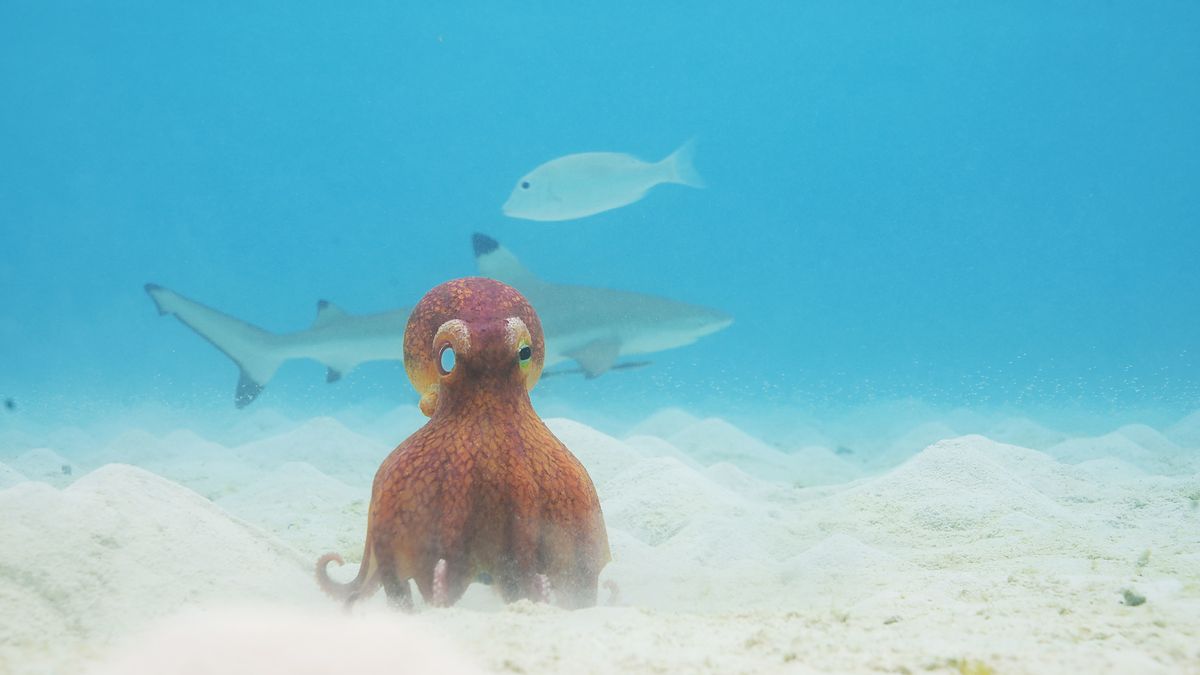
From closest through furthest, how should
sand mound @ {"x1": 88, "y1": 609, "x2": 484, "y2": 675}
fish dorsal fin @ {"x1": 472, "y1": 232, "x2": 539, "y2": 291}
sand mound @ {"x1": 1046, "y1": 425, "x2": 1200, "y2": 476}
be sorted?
sand mound @ {"x1": 88, "y1": 609, "x2": 484, "y2": 675} → sand mound @ {"x1": 1046, "y1": 425, "x2": 1200, "y2": 476} → fish dorsal fin @ {"x1": 472, "y1": 232, "x2": 539, "y2": 291}

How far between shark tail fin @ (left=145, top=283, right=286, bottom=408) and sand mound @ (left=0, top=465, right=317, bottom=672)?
4.06m

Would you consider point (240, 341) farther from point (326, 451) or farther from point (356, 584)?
point (356, 584)

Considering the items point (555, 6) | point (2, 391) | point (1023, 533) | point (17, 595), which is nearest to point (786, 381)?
point (2, 391)

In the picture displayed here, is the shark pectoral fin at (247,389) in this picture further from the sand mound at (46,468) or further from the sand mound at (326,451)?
the sand mound at (46,468)

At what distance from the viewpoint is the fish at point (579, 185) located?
8.59 meters

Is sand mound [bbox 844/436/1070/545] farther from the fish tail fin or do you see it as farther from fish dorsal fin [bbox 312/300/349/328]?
the fish tail fin

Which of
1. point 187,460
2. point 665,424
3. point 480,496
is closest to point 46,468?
point 187,460

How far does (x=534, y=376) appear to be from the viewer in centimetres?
227

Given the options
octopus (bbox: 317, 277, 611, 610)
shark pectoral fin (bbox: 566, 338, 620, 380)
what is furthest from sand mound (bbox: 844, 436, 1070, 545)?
shark pectoral fin (bbox: 566, 338, 620, 380)

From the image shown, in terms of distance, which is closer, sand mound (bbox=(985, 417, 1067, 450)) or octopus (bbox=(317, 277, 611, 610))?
octopus (bbox=(317, 277, 611, 610))

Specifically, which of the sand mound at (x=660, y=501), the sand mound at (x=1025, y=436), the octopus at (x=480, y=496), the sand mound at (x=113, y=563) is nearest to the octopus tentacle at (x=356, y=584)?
the octopus at (x=480, y=496)

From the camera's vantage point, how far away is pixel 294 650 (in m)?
1.22

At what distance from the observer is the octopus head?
1975 mm

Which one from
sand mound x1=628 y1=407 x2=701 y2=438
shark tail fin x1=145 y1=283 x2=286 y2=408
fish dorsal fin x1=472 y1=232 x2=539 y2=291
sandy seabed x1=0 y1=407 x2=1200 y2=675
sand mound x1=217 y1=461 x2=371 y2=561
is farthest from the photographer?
sand mound x1=628 y1=407 x2=701 y2=438
